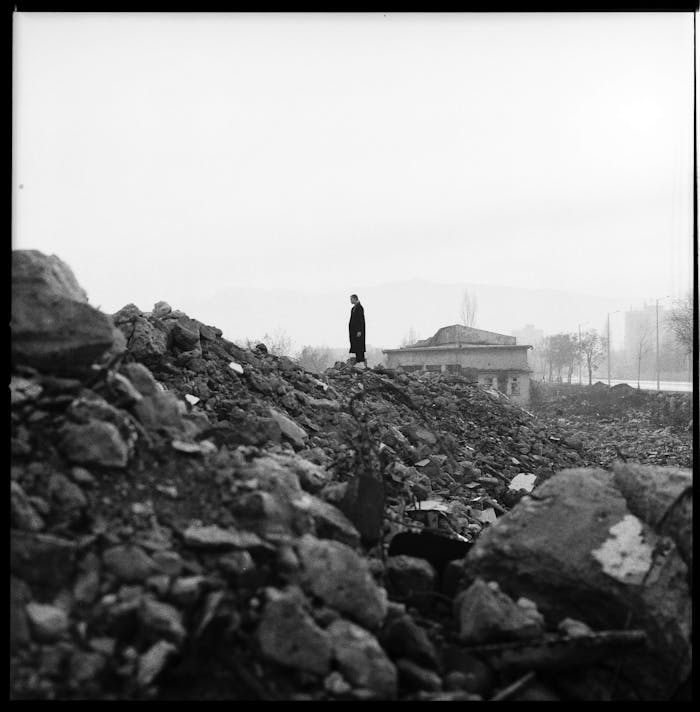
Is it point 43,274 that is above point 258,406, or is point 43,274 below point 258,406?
above

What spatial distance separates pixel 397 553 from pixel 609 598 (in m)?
1.16

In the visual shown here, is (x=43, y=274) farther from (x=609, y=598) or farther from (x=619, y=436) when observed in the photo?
(x=619, y=436)

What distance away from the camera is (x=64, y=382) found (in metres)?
2.86

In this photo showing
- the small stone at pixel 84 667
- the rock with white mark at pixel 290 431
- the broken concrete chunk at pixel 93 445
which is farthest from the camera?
the rock with white mark at pixel 290 431

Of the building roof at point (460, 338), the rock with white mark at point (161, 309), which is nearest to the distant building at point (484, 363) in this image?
the building roof at point (460, 338)

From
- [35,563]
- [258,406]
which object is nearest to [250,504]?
[35,563]

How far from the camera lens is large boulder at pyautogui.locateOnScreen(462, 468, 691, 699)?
2498 millimetres

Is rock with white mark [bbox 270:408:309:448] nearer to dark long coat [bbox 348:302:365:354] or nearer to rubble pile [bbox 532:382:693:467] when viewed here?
dark long coat [bbox 348:302:365:354]

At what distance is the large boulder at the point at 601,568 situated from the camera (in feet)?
8.20

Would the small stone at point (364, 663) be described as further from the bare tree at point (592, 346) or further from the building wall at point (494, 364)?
the bare tree at point (592, 346)

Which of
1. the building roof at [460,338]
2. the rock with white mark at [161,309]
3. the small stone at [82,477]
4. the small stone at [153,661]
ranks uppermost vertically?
the building roof at [460,338]

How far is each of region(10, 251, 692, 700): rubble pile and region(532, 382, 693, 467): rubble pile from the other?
5.20 m

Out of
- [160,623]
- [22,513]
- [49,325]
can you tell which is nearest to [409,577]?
[160,623]

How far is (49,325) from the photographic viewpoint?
9.62 ft
